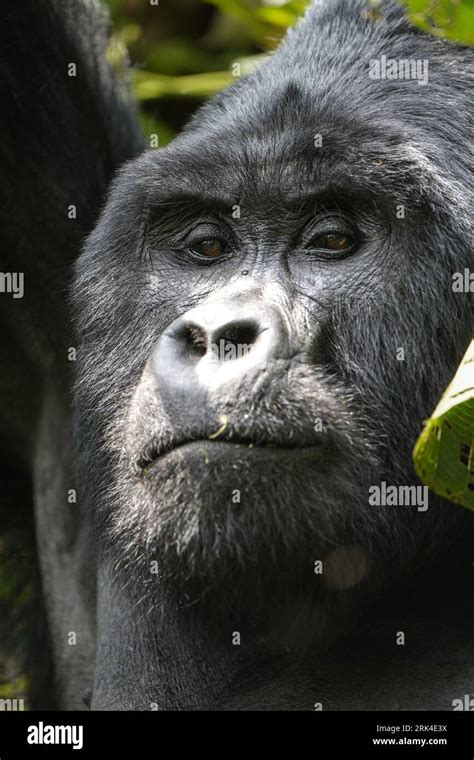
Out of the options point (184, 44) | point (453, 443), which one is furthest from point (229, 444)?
point (184, 44)

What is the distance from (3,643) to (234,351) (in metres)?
2.55

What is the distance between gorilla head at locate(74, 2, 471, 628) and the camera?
301 cm

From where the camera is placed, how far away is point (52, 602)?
4902mm

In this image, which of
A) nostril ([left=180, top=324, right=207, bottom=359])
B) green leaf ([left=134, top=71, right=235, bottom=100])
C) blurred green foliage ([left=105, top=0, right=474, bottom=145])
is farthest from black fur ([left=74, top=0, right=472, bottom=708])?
green leaf ([left=134, top=71, right=235, bottom=100])

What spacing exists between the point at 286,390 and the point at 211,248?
0.76 meters

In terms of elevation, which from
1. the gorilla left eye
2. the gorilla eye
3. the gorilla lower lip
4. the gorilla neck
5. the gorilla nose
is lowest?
the gorilla neck

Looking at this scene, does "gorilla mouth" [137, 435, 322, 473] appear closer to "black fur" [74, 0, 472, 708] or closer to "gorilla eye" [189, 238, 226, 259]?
→ "black fur" [74, 0, 472, 708]

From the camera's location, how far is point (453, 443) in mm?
2455

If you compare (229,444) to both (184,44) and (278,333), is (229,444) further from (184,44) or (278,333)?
(184,44)

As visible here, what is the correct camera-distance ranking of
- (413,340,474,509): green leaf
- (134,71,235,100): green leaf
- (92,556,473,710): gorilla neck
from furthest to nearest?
(134,71,235,100): green leaf → (92,556,473,710): gorilla neck → (413,340,474,509): green leaf

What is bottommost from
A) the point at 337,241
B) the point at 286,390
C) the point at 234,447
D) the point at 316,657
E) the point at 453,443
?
the point at 316,657

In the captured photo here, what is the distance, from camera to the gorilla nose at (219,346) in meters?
2.97
